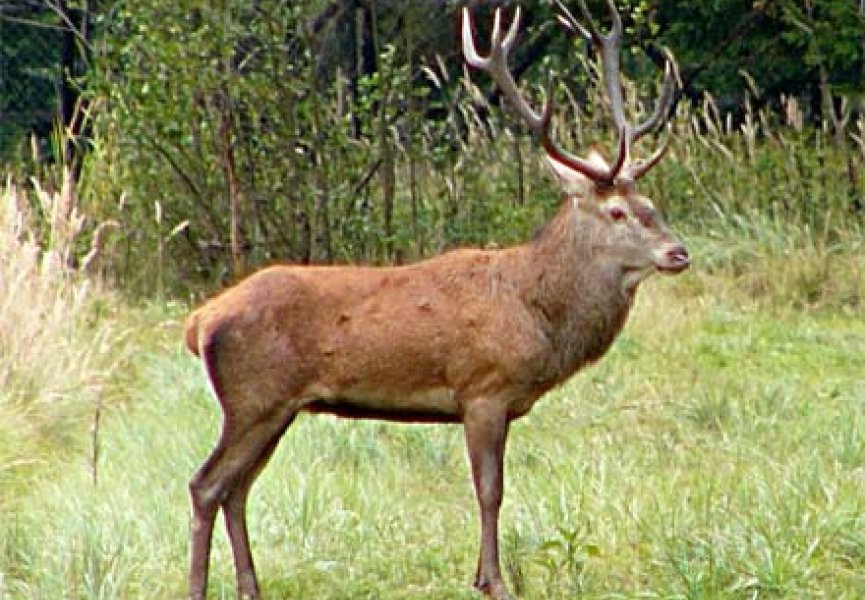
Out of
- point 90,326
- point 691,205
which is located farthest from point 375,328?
point 691,205

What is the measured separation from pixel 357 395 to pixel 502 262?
765mm

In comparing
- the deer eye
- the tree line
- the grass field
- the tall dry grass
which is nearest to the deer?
the deer eye

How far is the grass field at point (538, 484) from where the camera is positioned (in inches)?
265

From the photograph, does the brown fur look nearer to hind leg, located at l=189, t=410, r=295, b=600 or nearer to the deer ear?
hind leg, located at l=189, t=410, r=295, b=600

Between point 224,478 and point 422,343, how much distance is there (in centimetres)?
76

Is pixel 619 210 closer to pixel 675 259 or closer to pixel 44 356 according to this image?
pixel 675 259

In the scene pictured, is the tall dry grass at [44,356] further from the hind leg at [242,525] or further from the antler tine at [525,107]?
the antler tine at [525,107]

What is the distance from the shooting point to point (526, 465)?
884cm

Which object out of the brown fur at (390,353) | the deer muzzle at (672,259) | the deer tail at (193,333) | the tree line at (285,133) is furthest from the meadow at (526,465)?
the tree line at (285,133)

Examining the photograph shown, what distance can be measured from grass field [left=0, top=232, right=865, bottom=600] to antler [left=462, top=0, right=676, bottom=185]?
3.82 ft

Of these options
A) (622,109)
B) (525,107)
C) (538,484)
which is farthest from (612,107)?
(538,484)

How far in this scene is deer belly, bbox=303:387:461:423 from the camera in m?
6.71

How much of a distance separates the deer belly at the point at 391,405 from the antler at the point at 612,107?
38.6 inches

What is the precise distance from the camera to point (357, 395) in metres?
6.70
